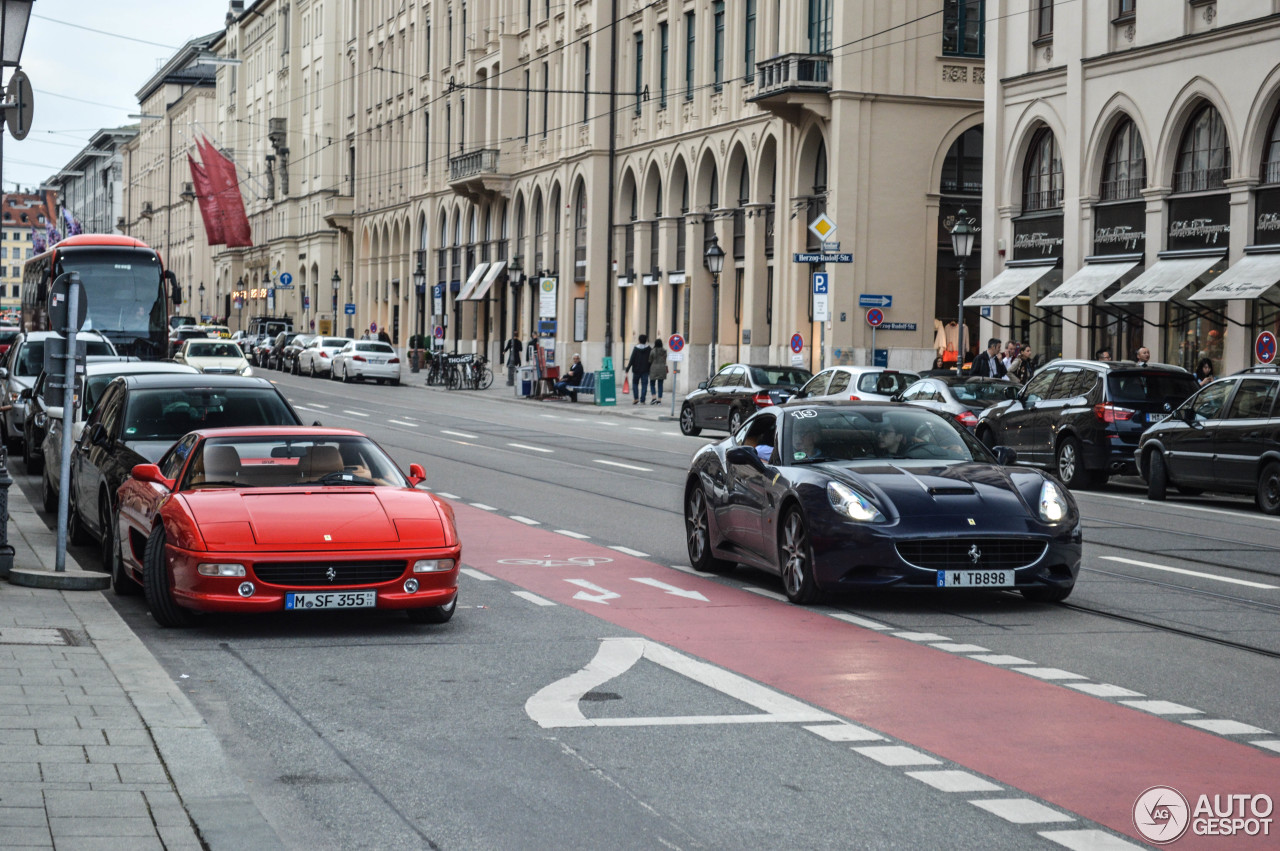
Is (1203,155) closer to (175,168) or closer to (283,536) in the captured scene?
(283,536)

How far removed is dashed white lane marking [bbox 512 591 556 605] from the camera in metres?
12.2

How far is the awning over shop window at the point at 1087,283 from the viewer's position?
36031mm

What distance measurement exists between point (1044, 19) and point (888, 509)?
30.3 m

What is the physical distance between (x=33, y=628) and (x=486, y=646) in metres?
2.57

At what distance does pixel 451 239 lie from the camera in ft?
266

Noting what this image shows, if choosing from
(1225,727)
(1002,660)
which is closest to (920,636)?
(1002,660)

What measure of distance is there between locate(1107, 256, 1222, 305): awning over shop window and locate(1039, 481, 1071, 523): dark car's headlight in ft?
73.8

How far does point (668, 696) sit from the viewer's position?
8750 mm

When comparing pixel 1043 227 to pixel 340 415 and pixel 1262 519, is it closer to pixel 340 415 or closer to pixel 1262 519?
pixel 340 415

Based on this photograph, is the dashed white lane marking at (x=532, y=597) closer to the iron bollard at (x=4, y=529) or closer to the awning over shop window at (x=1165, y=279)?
the iron bollard at (x=4, y=529)

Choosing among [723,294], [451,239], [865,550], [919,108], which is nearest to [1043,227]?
[919,108]

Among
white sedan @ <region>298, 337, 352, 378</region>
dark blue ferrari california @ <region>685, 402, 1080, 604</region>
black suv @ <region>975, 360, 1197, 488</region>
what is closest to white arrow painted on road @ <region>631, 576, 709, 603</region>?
dark blue ferrari california @ <region>685, 402, 1080, 604</region>

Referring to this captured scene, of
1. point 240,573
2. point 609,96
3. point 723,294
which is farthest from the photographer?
point 609,96

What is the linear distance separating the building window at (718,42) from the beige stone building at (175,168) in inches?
3313
